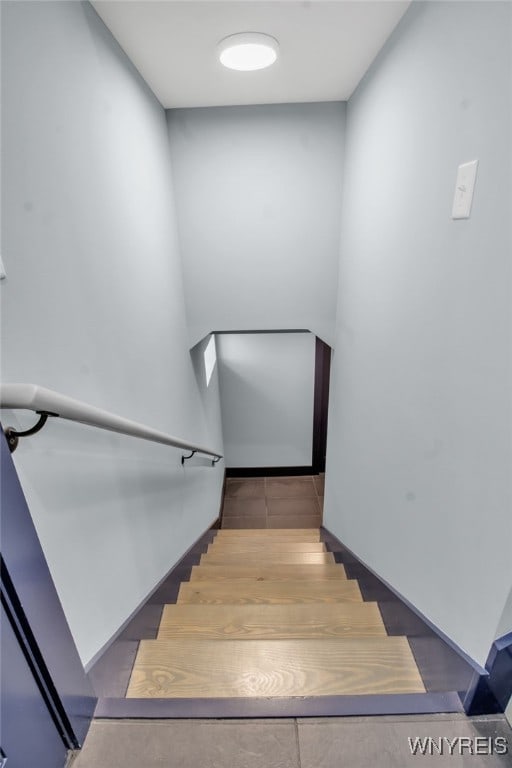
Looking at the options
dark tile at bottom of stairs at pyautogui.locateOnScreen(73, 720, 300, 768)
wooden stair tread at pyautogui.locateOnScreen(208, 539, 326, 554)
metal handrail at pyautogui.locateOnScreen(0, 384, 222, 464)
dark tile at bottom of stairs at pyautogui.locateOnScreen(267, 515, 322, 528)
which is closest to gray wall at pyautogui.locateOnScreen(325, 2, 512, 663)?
dark tile at bottom of stairs at pyautogui.locateOnScreen(73, 720, 300, 768)

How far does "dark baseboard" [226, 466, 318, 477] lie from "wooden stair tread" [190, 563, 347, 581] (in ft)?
9.14

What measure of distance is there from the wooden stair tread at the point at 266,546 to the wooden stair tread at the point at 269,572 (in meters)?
0.37

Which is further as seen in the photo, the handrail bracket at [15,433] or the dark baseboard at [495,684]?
the dark baseboard at [495,684]

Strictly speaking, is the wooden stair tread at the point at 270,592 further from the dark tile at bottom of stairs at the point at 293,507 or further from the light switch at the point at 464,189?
the dark tile at bottom of stairs at the point at 293,507

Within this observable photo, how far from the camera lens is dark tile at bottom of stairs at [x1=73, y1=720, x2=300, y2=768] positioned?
0.86m

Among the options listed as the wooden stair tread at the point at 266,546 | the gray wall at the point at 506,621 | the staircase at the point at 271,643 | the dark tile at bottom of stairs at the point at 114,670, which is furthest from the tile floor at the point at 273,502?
the gray wall at the point at 506,621

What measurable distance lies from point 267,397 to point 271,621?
10.9ft

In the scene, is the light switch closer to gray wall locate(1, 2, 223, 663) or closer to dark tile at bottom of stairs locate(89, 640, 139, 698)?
gray wall locate(1, 2, 223, 663)

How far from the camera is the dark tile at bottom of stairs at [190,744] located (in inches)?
34.0

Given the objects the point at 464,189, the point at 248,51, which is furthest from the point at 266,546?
the point at 248,51

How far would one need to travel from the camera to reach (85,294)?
3.55 feet

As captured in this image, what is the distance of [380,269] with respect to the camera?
1.63 metres

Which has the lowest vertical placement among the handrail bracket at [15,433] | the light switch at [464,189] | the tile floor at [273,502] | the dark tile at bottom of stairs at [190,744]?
the tile floor at [273,502]

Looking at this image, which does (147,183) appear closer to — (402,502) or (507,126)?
(507,126)
